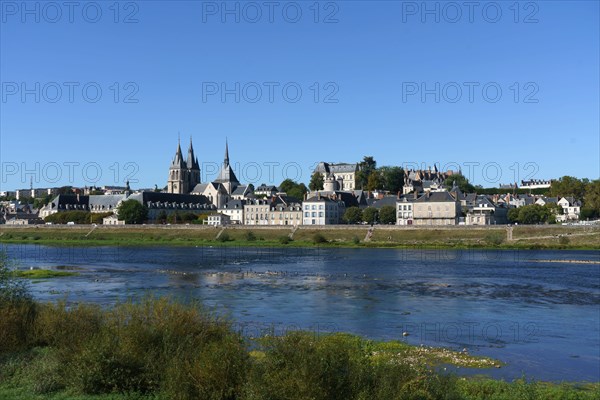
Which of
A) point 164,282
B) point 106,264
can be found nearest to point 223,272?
point 164,282

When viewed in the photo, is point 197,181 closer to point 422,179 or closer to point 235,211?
point 235,211

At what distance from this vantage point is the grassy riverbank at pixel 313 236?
295ft

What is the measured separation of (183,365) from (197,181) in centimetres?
17587

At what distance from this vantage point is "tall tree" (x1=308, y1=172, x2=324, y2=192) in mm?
166375

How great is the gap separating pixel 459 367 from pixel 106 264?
49.0 m

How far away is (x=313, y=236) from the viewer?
4094 inches

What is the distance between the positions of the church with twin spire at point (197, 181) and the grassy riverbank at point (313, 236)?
1963 inches

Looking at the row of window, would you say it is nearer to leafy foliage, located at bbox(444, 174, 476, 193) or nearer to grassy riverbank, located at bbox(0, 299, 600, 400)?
leafy foliage, located at bbox(444, 174, 476, 193)

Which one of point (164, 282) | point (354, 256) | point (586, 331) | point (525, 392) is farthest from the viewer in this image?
point (354, 256)

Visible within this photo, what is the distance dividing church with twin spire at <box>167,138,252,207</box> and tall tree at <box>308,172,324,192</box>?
1710 centimetres

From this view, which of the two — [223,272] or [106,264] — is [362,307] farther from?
[106,264]

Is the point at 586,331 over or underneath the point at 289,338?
underneath

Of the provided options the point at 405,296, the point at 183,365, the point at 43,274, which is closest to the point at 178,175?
the point at 43,274

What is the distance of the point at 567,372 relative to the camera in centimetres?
2036
